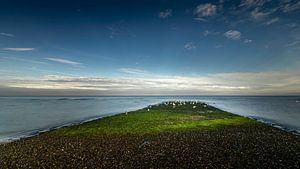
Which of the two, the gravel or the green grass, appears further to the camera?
the green grass

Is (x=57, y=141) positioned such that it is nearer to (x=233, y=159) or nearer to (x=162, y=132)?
(x=162, y=132)

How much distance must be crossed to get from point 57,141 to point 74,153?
5880 millimetres

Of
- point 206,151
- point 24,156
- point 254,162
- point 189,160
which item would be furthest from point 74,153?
point 254,162

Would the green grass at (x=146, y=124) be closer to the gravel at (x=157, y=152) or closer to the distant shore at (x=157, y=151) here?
the distant shore at (x=157, y=151)

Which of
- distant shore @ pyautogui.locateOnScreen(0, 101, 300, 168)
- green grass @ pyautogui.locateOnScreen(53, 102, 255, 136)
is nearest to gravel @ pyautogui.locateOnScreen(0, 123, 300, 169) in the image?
distant shore @ pyautogui.locateOnScreen(0, 101, 300, 168)

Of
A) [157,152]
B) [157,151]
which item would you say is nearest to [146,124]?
[157,151]

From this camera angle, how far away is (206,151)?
1922cm

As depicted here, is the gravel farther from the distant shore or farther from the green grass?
the green grass

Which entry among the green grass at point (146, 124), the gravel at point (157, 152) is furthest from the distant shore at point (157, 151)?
the green grass at point (146, 124)

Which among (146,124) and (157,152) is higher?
(146,124)

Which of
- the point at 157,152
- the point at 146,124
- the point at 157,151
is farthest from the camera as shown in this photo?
the point at 146,124

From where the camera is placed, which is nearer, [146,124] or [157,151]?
[157,151]

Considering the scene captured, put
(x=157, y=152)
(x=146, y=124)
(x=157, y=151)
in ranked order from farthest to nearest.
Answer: (x=146, y=124), (x=157, y=151), (x=157, y=152)

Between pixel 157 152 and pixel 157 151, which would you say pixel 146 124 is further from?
pixel 157 152
